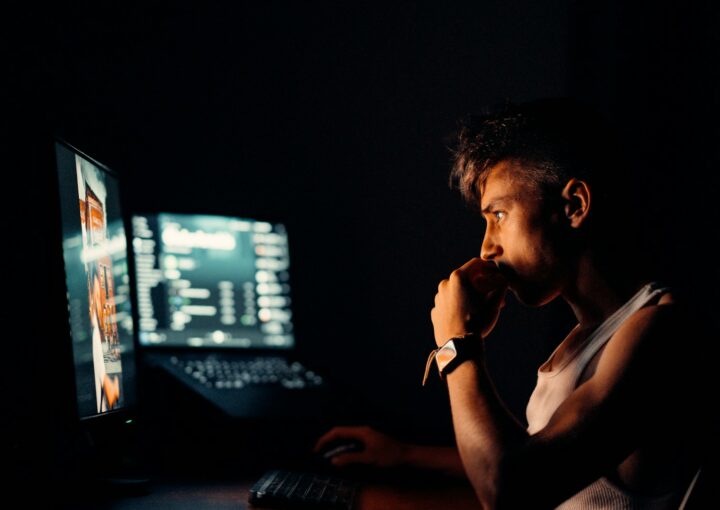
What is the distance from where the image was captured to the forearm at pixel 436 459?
4.80 feet

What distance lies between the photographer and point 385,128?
2098 mm

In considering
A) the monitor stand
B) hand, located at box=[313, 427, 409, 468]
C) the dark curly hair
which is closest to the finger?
hand, located at box=[313, 427, 409, 468]

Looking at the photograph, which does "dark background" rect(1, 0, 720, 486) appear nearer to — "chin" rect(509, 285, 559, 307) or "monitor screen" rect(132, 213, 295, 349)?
"monitor screen" rect(132, 213, 295, 349)

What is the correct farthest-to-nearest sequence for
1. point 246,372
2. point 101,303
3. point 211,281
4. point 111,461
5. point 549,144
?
point 211,281 < point 246,372 < point 111,461 < point 101,303 < point 549,144

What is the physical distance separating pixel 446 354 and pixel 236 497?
456mm

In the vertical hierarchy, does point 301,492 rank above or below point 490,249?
below

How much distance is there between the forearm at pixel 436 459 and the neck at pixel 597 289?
1.43ft

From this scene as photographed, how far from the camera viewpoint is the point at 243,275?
1.90 meters

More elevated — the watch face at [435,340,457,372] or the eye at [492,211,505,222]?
the eye at [492,211,505,222]

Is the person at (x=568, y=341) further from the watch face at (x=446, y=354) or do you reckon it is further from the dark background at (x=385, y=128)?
the dark background at (x=385, y=128)

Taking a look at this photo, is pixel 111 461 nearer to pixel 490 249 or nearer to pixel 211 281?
pixel 211 281

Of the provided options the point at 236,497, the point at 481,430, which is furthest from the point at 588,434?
the point at 236,497

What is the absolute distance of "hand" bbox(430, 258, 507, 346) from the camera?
48.2 inches

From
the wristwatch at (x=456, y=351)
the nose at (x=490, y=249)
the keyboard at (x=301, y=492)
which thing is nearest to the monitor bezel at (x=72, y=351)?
the keyboard at (x=301, y=492)
